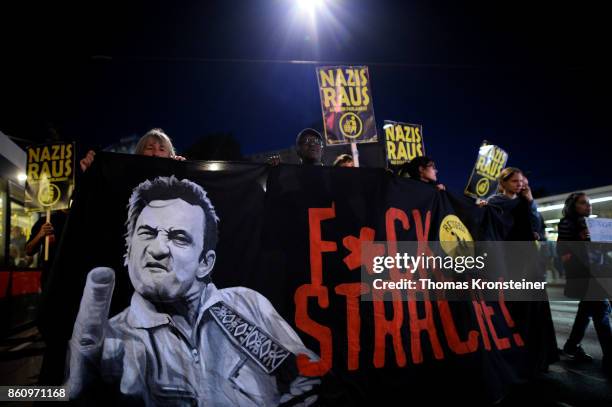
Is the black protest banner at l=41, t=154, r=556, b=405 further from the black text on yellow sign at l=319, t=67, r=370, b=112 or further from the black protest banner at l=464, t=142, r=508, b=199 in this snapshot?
the black protest banner at l=464, t=142, r=508, b=199

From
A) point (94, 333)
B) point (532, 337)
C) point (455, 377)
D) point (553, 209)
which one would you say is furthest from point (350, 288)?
point (553, 209)

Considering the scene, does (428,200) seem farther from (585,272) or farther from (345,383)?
(585,272)

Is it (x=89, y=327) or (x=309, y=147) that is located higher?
(x=309, y=147)

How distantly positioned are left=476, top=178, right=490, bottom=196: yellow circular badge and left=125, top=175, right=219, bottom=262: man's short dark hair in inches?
232

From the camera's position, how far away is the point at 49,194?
5496 millimetres

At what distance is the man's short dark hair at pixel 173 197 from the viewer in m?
2.60

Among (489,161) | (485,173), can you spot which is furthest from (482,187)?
(489,161)

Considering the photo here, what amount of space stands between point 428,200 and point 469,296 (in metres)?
1.03

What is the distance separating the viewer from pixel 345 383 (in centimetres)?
278

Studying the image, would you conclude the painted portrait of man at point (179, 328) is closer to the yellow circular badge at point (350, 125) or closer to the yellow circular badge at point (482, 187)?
the yellow circular badge at point (350, 125)

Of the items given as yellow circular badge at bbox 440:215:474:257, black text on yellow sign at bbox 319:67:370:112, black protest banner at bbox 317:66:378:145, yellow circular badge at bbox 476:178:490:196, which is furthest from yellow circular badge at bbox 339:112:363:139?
yellow circular badge at bbox 440:215:474:257

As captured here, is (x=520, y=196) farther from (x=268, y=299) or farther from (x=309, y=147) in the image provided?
(x=268, y=299)

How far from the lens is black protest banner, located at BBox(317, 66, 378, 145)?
682cm

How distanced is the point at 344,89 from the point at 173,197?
5.17 meters
